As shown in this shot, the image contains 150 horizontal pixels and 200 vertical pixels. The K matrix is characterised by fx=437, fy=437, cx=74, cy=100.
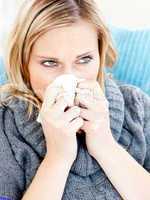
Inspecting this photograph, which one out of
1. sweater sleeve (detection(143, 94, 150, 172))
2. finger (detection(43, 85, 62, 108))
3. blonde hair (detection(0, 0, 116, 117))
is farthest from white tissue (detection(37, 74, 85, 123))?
sweater sleeve (detection(143, 94, 150, 172))

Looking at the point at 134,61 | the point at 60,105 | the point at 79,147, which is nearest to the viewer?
the point at 60,105

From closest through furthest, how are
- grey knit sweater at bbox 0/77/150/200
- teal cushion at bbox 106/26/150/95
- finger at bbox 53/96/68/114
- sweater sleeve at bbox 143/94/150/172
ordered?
1. finger at bbox 53/96/68/114
2. grey knit sweater at bbox 0/77/150/200
3. sweater sleeve at bbox 143/94/150/172
4. teal cushion at bbox 106/26/150/95

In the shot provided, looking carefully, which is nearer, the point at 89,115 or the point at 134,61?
the point at 89,115

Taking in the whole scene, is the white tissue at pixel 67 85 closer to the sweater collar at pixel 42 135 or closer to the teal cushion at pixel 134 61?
the sweater collar at pixel 42 135

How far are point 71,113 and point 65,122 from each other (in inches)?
0.9

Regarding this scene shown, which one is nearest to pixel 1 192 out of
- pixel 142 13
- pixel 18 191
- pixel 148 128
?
pixel 18 191

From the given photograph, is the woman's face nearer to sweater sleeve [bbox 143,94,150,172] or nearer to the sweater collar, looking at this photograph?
the sweater collar

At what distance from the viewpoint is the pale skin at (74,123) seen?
0.91m

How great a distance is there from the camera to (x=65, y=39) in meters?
0.93

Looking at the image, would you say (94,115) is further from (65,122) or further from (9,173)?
(9,173)

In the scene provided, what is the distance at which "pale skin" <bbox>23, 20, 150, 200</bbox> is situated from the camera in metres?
0.91

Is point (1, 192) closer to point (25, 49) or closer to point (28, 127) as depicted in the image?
point (28, 127)

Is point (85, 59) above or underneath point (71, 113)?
above

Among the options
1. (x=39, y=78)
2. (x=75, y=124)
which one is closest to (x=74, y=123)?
(x=75, y=124)
